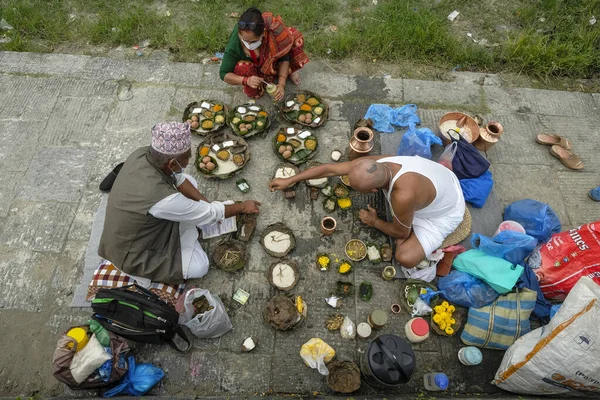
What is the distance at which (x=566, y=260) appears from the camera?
11.8 feet

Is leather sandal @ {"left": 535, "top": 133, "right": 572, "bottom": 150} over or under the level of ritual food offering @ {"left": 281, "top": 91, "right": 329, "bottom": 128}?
under

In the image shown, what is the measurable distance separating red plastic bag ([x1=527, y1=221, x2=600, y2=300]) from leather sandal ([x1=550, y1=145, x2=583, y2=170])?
58.5 inches

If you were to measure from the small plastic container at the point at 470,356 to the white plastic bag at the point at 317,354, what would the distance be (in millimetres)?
1282

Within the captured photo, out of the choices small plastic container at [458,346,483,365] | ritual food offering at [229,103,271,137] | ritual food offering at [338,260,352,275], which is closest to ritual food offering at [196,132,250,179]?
ritual food offering at [229,103,271,137]

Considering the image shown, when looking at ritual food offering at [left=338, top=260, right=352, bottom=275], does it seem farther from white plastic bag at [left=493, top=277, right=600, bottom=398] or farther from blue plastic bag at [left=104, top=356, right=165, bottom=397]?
blue plastic bag at [left=104, top=356, right=165, bottom=397]

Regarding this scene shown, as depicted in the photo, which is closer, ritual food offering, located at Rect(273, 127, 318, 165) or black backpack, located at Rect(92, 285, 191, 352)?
black backpack, located at Rect(92, 285, 191, 352)

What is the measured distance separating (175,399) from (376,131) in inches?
152

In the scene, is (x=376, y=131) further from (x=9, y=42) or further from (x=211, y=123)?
(x=9, y=42)

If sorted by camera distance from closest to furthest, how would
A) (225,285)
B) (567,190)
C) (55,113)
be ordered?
(225,285) → (567,190) → (55,113)

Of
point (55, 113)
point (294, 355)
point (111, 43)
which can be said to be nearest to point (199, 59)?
point (111, 43)

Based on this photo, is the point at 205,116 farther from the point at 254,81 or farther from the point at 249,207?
the point at 249,207

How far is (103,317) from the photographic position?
3.16 metres

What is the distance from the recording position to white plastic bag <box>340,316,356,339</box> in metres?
3.63

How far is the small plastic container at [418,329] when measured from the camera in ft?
11.5
